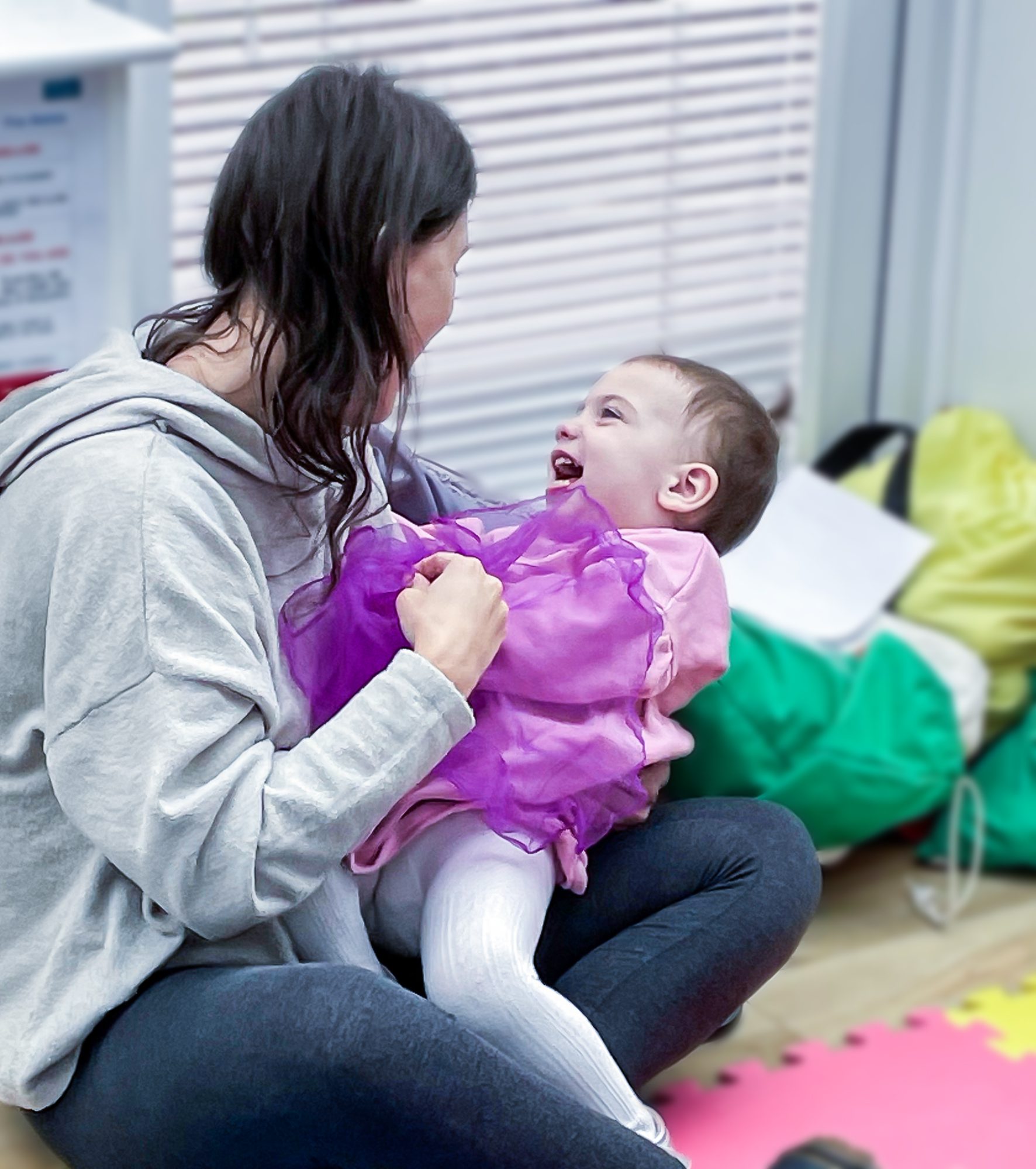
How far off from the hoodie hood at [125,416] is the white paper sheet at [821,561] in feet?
4.45

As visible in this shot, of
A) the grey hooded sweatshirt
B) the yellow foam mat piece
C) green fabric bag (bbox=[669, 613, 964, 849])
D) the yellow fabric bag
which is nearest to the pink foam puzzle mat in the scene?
the yellow foam mat piece

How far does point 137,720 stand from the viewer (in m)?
0.91

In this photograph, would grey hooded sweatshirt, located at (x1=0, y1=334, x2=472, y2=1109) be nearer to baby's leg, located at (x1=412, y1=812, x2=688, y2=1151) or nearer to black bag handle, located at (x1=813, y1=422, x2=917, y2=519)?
baby's leg, located at (x1=412, y1=812, x2=688, y2=1151)

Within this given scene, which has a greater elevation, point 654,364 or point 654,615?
point 654,364

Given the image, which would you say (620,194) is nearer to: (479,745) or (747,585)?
(747,585)

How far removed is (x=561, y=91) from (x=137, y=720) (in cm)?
162

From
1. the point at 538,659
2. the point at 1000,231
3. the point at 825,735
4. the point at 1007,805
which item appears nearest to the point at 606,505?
the point at 538,659

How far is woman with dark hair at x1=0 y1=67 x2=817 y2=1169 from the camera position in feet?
3.00

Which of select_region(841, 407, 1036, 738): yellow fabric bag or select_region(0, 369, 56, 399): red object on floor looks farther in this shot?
select_region(841, 407, 1036, 738): yellow fabric bag

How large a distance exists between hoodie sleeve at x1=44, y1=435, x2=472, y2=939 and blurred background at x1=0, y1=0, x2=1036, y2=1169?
1.13m

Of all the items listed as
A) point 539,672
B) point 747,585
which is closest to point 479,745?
point 539,672

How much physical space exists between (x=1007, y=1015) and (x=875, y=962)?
0.62 feet

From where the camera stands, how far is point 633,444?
1.18 m

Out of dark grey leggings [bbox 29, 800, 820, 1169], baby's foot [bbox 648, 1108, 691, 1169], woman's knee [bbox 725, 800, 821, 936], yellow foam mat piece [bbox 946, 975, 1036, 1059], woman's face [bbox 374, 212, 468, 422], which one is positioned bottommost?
yellow foam mat piece [bbox 946, 975, 1036, 1059]
